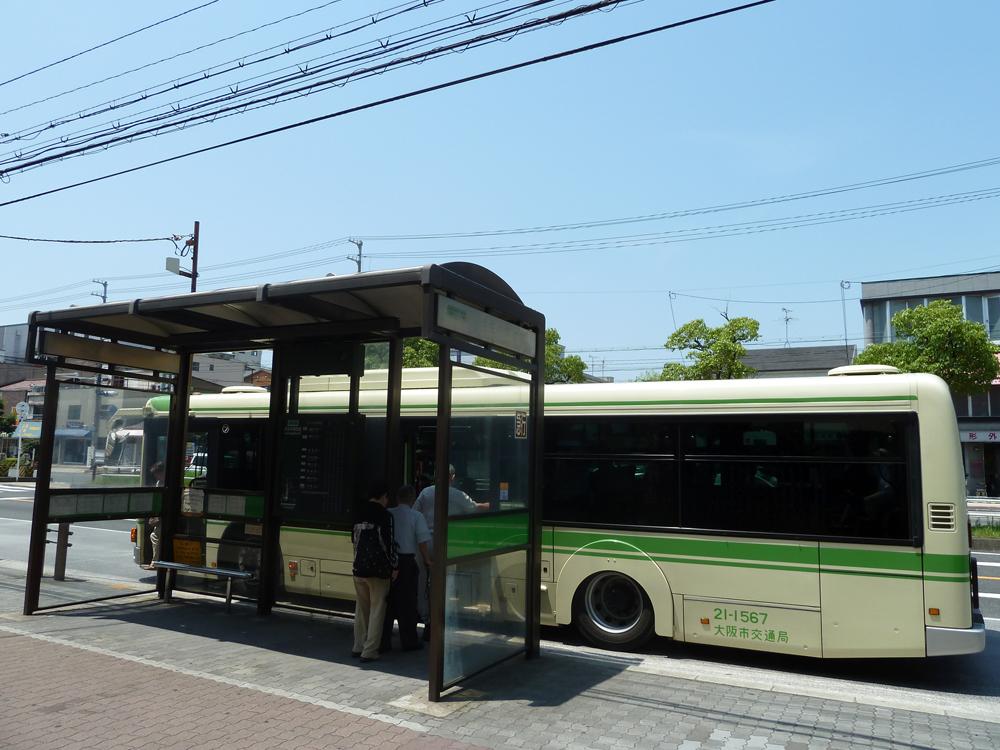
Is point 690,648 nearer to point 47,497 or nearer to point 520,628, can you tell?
point 520,628

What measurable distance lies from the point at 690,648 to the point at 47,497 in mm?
7367

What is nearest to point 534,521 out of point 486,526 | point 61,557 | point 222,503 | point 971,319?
point 486,526

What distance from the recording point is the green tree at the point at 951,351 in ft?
88.2

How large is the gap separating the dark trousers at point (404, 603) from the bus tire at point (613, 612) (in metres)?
1.77

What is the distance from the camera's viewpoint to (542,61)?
7.78 metres

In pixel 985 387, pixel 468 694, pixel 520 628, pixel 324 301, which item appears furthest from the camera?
pixel 985 387

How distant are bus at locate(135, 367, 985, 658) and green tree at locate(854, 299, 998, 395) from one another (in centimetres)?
2213

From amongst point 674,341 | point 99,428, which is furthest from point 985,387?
point 99,428

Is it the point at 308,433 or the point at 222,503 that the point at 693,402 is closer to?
the point at 308,433

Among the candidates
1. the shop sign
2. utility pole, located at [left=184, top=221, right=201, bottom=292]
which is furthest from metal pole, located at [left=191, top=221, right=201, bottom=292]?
the shop sign

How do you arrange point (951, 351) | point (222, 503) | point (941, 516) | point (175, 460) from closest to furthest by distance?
point (941, 516) < point (222, 503) < point (175, 460) < point (951, 351)

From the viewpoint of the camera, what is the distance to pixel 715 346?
95.8ft

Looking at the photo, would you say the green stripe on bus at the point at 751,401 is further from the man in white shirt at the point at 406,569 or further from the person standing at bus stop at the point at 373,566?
the person standing at bus stop at the point at 373,566

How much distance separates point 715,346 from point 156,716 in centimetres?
2607
